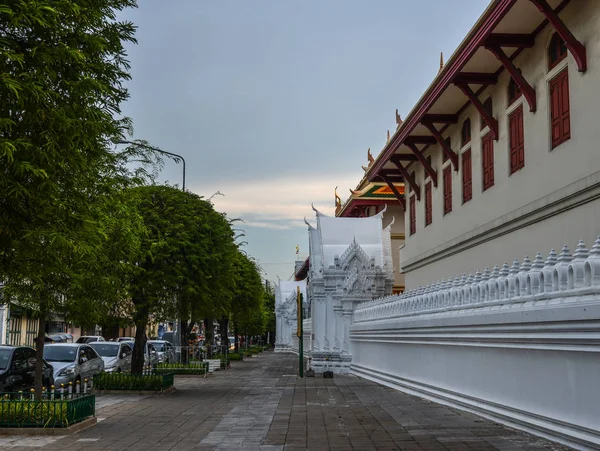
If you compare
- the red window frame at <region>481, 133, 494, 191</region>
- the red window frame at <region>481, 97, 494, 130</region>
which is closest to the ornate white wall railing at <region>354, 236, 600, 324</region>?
the red window frame at <region>481, 133, 494, 191</region>

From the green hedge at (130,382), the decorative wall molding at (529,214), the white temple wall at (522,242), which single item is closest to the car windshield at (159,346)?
the white temple wall at (522,242)

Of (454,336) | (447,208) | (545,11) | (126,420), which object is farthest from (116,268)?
(447,208)

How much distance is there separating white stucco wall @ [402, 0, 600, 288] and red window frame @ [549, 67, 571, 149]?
0.61ft

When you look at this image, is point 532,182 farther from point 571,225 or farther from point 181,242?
point 181,242

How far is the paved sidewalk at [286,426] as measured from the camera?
1119 cm

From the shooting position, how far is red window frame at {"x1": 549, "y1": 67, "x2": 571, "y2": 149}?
16062 millimetres

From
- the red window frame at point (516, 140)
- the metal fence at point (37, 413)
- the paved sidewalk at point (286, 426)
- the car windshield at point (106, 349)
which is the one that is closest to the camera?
the paved sidewalk at point (286, 426)

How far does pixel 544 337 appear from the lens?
10.5m

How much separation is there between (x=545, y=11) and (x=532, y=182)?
13.2ft

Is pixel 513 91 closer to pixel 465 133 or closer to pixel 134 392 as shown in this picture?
pixel 465 133

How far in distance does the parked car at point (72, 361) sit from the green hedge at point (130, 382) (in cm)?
105

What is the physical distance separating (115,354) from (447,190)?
526 inches

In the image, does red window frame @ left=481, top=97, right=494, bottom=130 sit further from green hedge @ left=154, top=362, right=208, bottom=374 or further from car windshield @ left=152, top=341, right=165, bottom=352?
car windshield @ left=152, top=341, right=165, bottom=352

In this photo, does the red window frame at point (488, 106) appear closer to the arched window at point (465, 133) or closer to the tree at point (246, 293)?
the arched window at point (465, 133)
